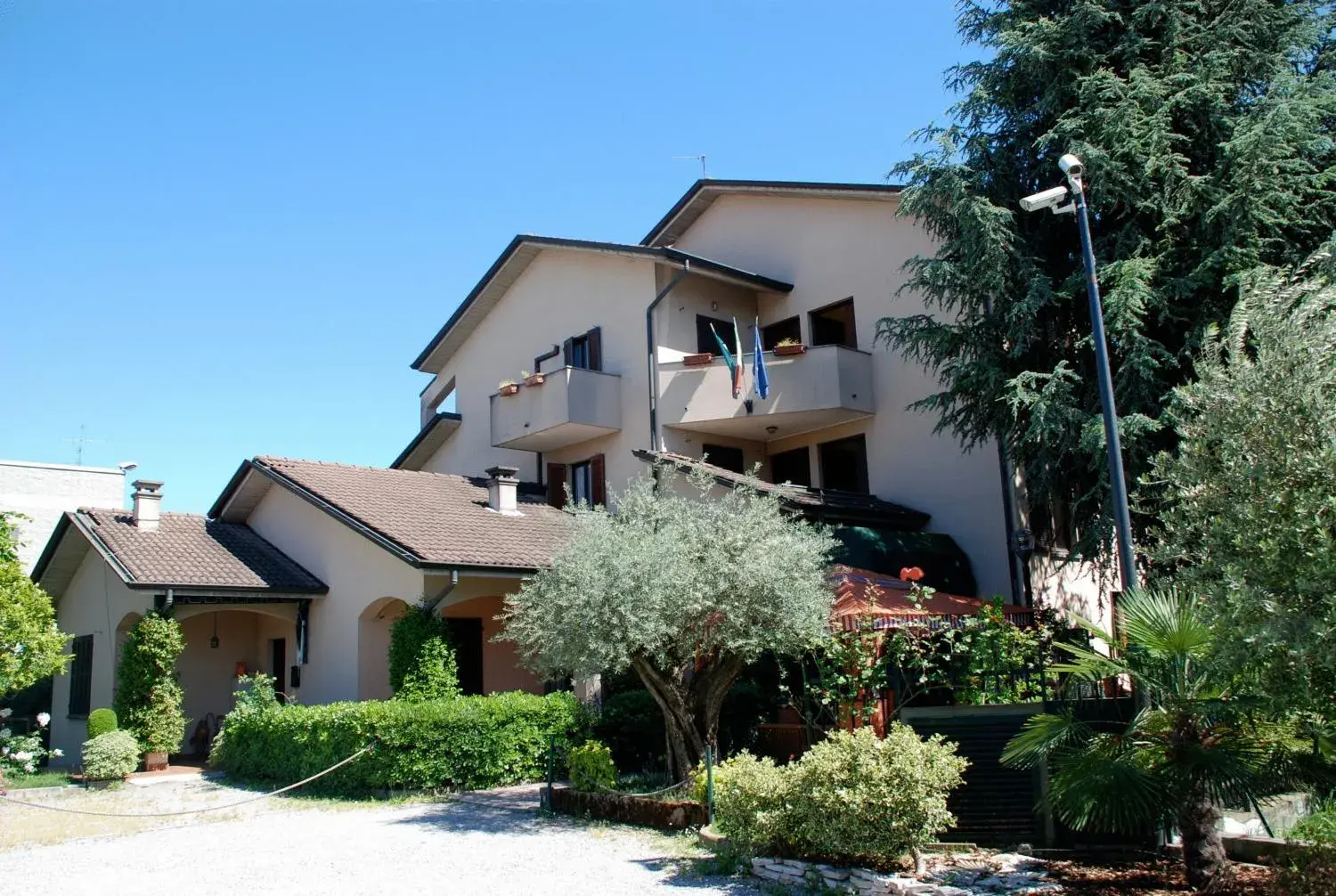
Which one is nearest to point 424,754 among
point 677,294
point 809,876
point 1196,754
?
point 809,876

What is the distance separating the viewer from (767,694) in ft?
51.5

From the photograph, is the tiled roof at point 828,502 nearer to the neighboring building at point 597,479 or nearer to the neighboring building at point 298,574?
the neighboring building at point 597,479

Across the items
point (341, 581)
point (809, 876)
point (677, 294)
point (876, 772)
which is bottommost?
point (809, 876)

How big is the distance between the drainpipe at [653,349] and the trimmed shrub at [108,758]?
36.2 ft

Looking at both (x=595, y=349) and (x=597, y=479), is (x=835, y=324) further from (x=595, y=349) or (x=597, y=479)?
(x=597, y=479)

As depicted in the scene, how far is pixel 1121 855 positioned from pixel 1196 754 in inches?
77.2

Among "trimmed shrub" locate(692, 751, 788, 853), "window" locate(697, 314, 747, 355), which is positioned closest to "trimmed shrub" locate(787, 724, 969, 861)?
"trimmed shrub" locate(692, 751, 788, 853)

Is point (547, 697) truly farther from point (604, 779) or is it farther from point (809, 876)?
point (809, 876)

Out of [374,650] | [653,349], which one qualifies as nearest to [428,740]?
[374,650]

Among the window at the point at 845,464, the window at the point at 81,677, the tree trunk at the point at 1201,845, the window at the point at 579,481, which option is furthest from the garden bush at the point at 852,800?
the window at the point at 81,677

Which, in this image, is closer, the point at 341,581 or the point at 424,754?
the point at 424,754

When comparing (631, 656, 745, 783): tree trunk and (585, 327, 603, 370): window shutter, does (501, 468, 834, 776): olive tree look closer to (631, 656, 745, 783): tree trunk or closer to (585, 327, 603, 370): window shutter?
(631, 656, 745, 783): tree trunk

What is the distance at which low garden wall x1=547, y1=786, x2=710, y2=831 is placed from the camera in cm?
1171

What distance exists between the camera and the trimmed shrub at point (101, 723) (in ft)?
57.8
